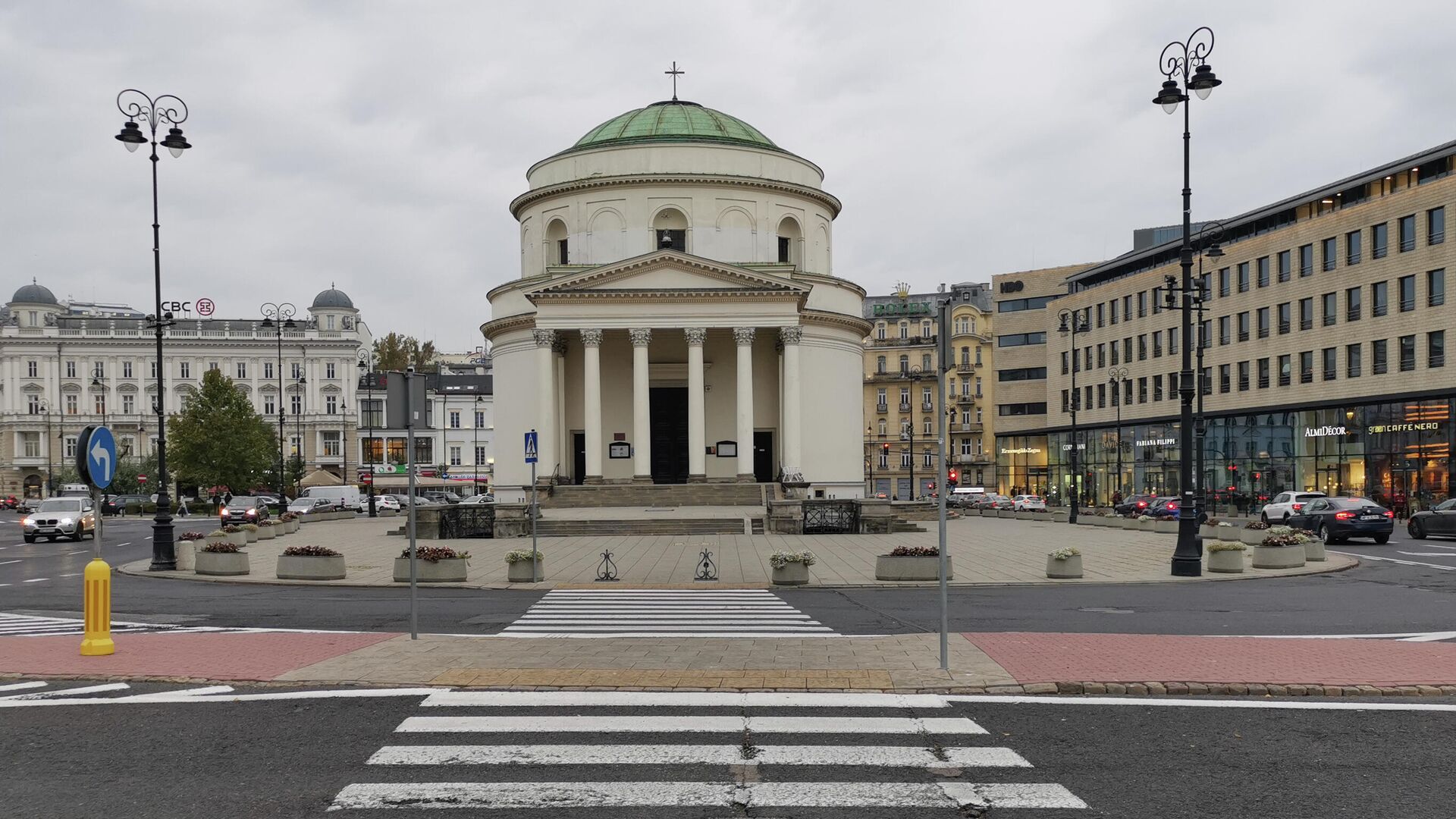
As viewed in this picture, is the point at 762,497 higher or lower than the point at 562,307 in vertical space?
lower

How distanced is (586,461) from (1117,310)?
4764 centimetres

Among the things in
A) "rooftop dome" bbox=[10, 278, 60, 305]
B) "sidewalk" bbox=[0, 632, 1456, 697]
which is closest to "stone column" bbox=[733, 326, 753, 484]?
"sidewalk" bbox=[0, 632, 1456, 697]

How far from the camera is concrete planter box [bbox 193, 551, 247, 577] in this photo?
83.1 feet

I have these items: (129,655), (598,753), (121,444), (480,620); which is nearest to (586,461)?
(480,620)

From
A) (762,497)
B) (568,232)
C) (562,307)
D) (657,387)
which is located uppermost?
(568,232)

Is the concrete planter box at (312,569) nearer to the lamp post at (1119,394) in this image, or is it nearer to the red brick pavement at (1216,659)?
the red brick pavement at (1216,659)

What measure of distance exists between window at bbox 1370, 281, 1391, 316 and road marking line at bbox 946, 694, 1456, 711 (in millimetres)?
54696

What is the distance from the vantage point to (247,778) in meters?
7.58

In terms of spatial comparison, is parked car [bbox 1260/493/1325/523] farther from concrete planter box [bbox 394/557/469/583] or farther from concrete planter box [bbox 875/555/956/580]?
concrete planter box [bbox 394/557/469/583]

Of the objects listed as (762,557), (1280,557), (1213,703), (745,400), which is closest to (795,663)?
(1213,703)

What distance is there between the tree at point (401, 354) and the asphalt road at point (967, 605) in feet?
347

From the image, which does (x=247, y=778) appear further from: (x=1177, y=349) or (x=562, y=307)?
(x=1177, y=349)

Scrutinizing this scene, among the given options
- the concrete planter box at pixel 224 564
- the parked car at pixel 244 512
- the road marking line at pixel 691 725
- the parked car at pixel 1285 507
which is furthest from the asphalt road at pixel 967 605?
the parked car at pixel 244 512

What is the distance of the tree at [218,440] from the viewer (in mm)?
80625
